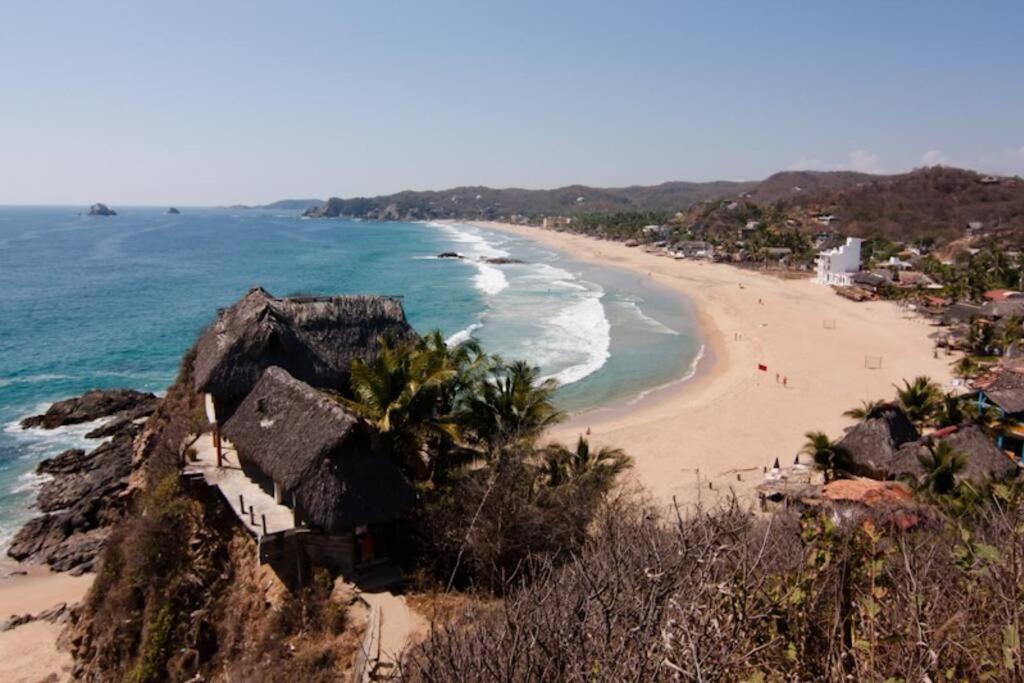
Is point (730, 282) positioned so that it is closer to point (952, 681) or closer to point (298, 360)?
point (298, 360)

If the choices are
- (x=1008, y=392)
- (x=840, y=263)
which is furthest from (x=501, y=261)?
(x=1008, y=392)

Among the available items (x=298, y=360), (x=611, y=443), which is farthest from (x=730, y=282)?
(x=298, y=360)

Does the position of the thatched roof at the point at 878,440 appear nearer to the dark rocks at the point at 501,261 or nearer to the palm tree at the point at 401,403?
the palm tree at the point at 401,403

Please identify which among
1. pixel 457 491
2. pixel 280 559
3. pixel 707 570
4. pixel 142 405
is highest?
pixel 707 570

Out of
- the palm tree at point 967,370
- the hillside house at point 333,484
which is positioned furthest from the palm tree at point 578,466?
the palm tree at point 967,370

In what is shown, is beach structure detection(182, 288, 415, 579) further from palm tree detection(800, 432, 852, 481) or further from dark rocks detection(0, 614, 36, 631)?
palm tree detection(800, 432, 852, 481)

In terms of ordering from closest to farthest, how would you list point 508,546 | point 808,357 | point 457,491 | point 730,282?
point 508,546 < point 457,491 < point 808,357 < point 730,282

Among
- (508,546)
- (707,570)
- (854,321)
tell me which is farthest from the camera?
(854,321)
